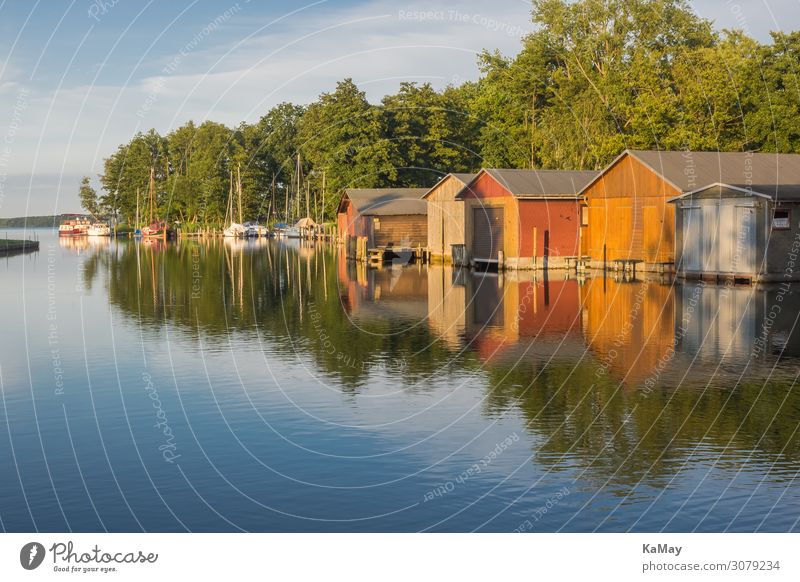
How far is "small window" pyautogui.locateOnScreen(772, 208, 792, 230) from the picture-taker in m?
49.2

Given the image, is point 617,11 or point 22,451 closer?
point 22,451

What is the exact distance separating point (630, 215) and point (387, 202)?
32.0 m

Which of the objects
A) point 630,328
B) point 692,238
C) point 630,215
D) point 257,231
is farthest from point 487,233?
point 257,231

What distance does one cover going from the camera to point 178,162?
628ft

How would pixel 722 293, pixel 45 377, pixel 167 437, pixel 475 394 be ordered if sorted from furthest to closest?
pixel 722 293 → pixel 45 377 → pixel 475 394 → pixel 167 437

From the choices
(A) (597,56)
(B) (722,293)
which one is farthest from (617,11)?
(B) (722,293)

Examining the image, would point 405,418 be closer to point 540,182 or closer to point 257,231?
point 540,182

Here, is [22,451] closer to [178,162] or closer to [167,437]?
[167,437]

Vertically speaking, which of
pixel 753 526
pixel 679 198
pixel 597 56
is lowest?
pixel 753 526

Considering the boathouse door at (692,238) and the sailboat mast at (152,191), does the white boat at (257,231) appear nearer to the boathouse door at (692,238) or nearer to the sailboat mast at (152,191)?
the sailboat mast at (152,191)

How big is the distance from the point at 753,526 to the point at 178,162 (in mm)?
186743

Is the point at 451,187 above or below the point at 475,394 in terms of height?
above

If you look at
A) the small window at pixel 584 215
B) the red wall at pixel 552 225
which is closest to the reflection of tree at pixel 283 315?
the red wall at pixel 552 225

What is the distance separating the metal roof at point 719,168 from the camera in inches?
2190
